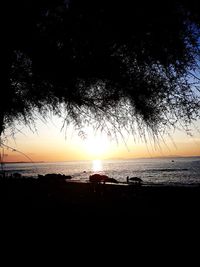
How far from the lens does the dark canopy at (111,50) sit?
471 centimetres

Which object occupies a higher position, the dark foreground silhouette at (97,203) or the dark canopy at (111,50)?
the dark canopy at (111,50)

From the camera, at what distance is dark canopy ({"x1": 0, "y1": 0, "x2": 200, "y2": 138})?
4.71m

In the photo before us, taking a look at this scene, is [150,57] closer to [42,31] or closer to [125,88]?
[125,88]

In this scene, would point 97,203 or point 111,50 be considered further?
point 97,203

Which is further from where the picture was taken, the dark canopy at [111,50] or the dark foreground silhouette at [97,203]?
the dark foreground silhouette at [97,203]

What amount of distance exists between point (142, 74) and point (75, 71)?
1287mm

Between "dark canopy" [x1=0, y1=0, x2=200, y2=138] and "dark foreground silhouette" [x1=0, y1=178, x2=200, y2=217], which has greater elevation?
"dark canopy" [x1=0, y1=0, x2=200, y2=138]

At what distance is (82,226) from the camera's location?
21.4ft

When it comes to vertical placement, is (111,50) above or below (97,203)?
above

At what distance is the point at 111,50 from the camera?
5227mm

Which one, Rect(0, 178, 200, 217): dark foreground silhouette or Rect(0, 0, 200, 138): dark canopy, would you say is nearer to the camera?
Rect(0, 0, 200, 138): dark canopy

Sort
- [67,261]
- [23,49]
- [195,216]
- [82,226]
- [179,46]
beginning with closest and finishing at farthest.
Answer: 1. [67,261]
2. [179,46]
3. [23,49]
4. [82,226]
5. [195,216]

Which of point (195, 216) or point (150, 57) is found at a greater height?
point (150, 57)

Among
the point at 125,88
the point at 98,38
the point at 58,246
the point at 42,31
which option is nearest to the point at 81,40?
the point at 98,38
